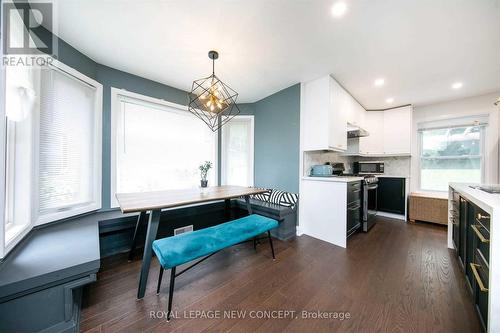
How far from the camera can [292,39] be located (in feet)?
6.09

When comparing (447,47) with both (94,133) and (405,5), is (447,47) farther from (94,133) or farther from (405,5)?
(94,133)

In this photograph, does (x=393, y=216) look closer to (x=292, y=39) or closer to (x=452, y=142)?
(x=452, y=142)

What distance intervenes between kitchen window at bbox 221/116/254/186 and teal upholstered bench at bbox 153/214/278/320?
1674 mm

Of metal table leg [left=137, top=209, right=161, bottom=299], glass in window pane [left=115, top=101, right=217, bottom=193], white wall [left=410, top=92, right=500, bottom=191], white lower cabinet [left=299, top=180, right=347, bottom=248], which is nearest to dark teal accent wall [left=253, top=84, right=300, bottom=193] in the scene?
white lower cabinet [left=299, top=180, right=347, bottom=248]

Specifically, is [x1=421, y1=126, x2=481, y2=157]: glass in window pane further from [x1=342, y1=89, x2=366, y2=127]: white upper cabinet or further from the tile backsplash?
[x1=342, y1=89, x2=366, y2=127]: white upper cabinet

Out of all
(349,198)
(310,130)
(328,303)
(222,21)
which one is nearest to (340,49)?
(310,130)

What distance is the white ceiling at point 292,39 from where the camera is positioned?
58.7 inches

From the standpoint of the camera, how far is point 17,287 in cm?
97

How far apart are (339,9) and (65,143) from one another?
305 cm

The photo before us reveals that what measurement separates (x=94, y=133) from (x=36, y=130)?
616 mm

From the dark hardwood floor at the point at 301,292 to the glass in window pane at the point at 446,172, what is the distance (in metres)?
1.99

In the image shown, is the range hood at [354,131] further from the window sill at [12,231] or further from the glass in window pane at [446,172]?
the window sill at [12,231]

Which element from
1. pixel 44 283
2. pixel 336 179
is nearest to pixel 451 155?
pixel 336 179

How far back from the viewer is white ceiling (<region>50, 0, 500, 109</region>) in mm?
1491
